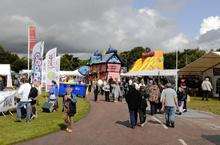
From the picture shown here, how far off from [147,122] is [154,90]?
10.0 ft

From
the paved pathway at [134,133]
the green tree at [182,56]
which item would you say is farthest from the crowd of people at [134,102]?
the green tree at [182,56]

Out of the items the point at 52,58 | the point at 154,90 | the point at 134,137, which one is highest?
the point at 52,58

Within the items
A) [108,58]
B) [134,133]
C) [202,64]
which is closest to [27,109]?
[134,133]

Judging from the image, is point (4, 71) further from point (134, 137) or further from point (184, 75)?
point (134, 137)

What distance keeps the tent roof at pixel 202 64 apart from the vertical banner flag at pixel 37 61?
14.4 meters

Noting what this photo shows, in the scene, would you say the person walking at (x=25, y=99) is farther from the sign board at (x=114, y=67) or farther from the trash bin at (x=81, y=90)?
the sign board at (x=114, y=67)

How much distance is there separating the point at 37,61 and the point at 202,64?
56.5ft

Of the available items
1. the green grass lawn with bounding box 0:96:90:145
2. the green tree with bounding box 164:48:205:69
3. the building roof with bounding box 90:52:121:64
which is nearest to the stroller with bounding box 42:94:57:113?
the green grass lawn with bounding box 0:96:90:145

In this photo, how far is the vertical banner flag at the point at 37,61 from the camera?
3131 cm

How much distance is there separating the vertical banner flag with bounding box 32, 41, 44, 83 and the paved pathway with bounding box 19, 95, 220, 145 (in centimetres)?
1040

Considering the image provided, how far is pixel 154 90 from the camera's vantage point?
74.8 feet

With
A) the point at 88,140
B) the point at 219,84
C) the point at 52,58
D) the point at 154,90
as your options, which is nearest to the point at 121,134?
the point at 88,140

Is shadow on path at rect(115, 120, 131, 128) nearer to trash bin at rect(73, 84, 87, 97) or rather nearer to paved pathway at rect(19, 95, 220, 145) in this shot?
paved pathway at rect(19, 95, 220, 145)

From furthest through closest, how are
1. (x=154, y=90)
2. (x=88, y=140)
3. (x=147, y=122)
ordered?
1. (x=154, y=90)
2. (x=147, y=122)
3. (x=88, y=140)
